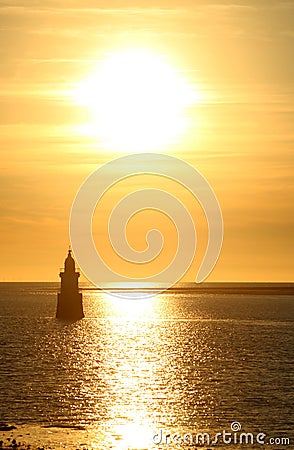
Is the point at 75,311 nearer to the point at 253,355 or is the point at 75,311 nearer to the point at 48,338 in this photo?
the point at 48,338

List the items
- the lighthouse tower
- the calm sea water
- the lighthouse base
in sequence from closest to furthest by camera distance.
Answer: the calm sea water → the lighthouse tower → the lighthouse base

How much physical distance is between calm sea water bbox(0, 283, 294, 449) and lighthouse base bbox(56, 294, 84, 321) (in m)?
6.40

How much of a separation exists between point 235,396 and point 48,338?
58.7 m

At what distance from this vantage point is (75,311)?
148 m

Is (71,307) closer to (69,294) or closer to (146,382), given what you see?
(69,294)

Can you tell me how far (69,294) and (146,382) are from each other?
67.4m

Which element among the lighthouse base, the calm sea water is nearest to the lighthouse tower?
the lighthouse base

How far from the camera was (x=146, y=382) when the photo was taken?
7956 cm

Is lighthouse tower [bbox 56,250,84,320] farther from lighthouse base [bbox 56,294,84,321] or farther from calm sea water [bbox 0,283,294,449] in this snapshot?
calm sea water [bbox 0,283,294,449]

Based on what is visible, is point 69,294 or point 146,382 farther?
point 69,294

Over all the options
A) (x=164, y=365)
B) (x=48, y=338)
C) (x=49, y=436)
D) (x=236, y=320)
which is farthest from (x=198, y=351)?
(x=236, y=320)

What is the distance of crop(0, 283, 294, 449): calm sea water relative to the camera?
2362 inches

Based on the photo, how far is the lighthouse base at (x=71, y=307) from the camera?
483ft

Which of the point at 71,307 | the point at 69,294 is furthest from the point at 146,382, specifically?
the point at 71,307
